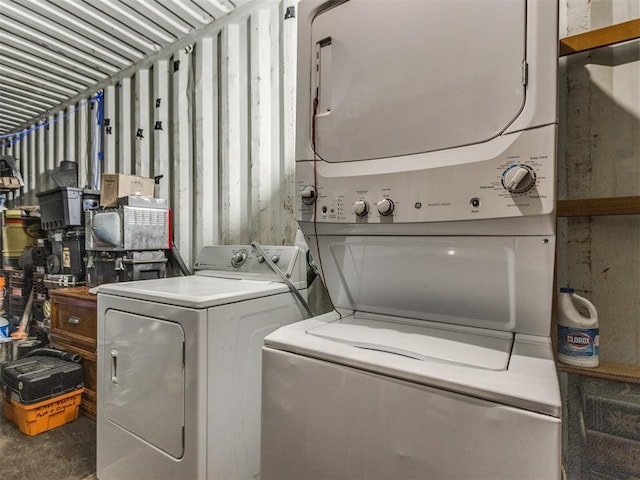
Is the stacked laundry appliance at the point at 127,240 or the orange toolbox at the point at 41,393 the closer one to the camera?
the orange toolbox at the point at 41,393

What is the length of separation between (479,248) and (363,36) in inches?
29.7

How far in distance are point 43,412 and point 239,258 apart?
1575 millimetres

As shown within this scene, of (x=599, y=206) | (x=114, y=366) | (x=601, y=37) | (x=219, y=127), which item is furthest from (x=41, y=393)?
(x=601, y=37)

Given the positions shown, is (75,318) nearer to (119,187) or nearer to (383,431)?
(119,187)

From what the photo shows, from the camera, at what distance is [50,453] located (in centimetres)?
194

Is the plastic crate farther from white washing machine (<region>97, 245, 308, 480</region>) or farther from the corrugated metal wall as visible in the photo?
the corrugated metal wall

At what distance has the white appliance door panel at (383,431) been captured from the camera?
2.22ft

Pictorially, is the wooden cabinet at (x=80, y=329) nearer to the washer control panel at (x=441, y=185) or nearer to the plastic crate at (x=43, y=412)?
the plastic crate at (x=43, y=412)

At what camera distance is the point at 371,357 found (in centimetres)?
86

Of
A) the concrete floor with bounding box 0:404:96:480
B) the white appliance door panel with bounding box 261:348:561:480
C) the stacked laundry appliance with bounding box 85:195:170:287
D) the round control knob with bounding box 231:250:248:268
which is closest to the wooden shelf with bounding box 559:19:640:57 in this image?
the white appliance door panel with bounding box 261:348:561:480

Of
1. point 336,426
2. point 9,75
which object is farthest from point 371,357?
point 9,75

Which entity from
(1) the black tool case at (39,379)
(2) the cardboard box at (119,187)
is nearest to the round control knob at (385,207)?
(2) the cardboard box at (119,187)

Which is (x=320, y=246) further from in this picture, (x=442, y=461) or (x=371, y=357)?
(x=442, y=461)

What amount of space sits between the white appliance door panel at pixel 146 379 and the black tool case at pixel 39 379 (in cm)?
78
